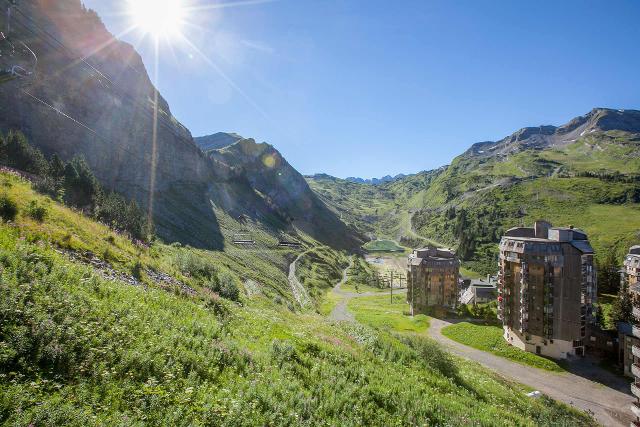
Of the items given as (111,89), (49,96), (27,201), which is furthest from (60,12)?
(27,201)

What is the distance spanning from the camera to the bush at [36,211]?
19.9 meters

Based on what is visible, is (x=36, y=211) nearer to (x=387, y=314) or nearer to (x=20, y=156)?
(x=20, y=156)

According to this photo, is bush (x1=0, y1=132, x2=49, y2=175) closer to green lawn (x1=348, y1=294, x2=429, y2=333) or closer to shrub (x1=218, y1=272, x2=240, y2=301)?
shrub (x1=218, y1=272, x2=240, y2=301)

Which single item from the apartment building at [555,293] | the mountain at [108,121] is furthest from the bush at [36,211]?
the apartment building at [555,293]

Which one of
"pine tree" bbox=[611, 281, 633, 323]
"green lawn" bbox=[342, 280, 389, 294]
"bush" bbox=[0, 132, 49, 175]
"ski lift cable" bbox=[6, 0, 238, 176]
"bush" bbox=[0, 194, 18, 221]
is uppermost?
"ski lift cable" bbox=[6, 0, 238, 176]

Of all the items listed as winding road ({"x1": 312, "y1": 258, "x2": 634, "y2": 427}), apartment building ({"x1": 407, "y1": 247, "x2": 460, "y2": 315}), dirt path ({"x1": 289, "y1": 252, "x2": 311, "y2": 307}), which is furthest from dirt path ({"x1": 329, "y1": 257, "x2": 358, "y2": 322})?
winding road ({"x1": 312, "y1": 258, "x2": 634, "y2": 427})

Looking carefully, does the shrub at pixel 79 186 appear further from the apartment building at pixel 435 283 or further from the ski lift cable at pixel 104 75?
the apartment building at pixel 435 283

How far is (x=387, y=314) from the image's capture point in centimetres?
8069

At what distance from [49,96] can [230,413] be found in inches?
4267

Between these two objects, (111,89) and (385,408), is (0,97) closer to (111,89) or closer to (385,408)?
(111,89)

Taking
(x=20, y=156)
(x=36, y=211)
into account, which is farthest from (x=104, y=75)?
(x=36, y=211)

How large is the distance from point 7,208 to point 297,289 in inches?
2870

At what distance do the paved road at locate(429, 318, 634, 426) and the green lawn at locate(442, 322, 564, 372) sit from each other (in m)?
1.44

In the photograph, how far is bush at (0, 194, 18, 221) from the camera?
697 inches
